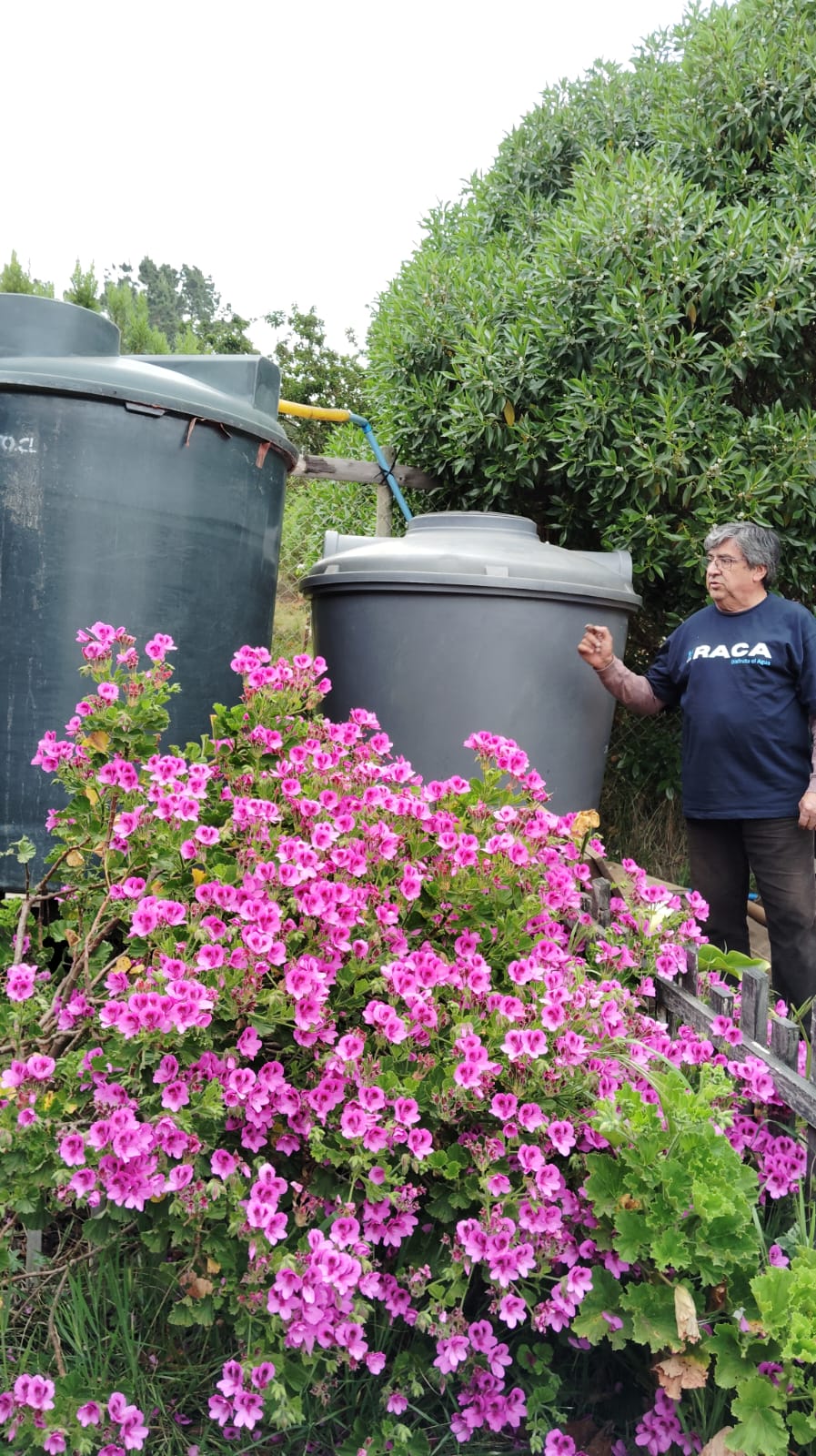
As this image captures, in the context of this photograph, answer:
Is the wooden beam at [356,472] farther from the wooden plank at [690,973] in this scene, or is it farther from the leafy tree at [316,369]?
the leafy tree at [316,369]

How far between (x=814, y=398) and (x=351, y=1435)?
13.1 ft

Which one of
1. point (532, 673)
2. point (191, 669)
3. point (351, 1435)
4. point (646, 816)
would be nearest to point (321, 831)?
point (351, 1435)

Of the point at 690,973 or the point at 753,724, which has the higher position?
the point at 753,724

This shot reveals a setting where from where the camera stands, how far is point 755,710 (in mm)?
2789

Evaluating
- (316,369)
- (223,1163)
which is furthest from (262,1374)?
(316,369)

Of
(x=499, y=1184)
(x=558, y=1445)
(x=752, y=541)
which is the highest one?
(x=752, y=541)

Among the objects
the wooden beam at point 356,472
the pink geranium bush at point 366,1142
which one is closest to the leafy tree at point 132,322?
the wooden beam at point 356,472

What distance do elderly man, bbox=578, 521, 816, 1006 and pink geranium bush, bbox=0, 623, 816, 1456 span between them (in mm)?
1179

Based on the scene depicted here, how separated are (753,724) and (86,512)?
1795 millimetres

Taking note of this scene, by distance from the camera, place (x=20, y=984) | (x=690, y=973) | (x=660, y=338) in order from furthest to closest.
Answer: (x=660, y=338) < (x=690, y=973) < (x=20, y=984)

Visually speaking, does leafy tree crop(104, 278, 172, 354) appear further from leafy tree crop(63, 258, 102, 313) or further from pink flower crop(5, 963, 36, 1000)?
pink flower crop(5, 963, 36, 1000)

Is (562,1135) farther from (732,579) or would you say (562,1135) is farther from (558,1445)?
(732,579)

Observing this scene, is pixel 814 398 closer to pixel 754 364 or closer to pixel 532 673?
pixel 754 364

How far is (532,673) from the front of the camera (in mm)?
2877
